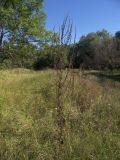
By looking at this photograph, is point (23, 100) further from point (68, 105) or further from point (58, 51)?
point (58, 51)

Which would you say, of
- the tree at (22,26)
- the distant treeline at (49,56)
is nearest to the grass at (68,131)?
the distant treeline at (49,56)

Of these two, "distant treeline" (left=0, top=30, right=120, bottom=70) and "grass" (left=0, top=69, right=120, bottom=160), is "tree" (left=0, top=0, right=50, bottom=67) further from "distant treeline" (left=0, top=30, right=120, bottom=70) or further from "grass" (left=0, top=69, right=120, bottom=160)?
"grass" (left=0, top=69, right=120, bottom=160)

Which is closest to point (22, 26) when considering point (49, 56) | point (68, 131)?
point (49, 56)

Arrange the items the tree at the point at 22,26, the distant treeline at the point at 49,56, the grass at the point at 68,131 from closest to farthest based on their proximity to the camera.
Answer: the grass at the point at 68,131
the distant treeline at the point at 49,56
the tree at the point at 22,26

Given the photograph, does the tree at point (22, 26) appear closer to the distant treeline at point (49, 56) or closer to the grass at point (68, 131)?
the distant treeline at point (49, 56)

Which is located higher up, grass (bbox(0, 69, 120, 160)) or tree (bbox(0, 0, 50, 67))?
tree (bbox(0, 0, 50, 67))

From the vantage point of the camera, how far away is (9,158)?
5.14 meters

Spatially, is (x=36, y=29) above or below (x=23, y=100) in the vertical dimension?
above

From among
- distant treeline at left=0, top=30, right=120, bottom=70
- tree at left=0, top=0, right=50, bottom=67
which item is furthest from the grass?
tree at left=0, top=0, right=50, bottom=67

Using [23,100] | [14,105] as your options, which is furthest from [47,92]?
[14,105]

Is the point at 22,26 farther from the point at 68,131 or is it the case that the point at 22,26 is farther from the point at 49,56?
the point at 68,131

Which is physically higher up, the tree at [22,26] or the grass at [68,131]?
the tree at [22,26]

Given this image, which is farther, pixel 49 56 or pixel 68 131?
pixel 49 56

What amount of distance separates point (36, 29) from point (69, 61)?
11935mm
